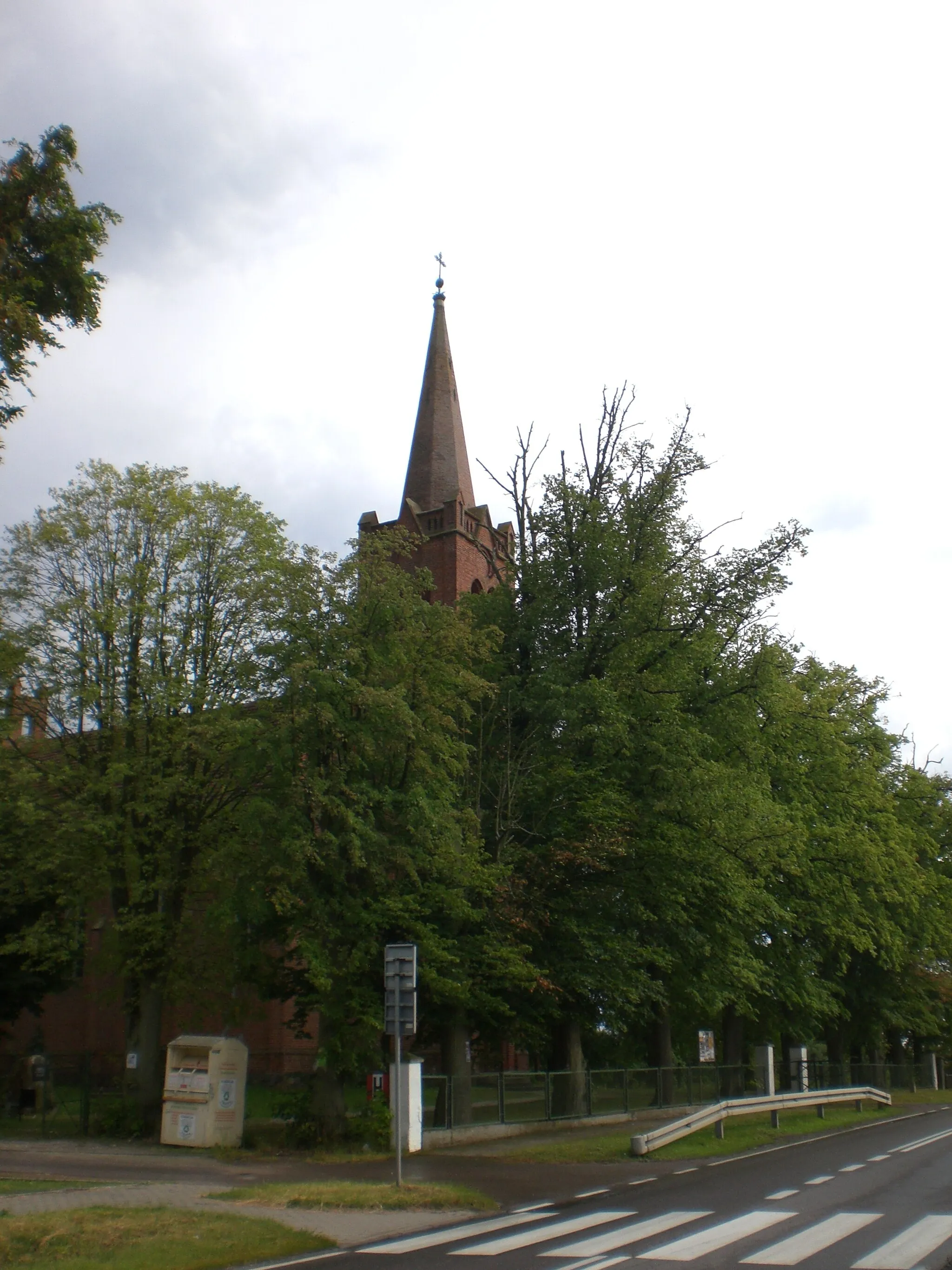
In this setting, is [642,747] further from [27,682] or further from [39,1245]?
[39,1245]

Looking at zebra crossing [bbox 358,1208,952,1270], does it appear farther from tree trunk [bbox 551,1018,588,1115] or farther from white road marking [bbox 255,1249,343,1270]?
tree trunk [bbox 551,1018,588,1115]

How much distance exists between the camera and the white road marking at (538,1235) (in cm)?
988

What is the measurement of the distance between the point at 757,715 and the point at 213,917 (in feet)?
48.8

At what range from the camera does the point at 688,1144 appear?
20.7 m

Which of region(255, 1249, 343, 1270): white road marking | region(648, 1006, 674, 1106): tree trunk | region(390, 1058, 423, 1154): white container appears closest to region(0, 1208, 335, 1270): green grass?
region(255, 1249, 343, 1270): white road marking

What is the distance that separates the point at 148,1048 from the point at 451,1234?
16.3 m

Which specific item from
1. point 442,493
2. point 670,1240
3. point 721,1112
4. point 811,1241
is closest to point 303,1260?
point 670,1240

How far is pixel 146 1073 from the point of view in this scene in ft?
82.7

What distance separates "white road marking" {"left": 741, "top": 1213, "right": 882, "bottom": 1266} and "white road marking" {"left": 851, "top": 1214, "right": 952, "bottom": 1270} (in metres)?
0.43

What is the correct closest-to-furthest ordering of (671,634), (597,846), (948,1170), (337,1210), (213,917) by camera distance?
(337,1210) < (948,1170) < (213,917) < (597,846) < (671,634)

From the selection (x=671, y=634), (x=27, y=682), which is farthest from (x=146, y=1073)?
(x=671, y=634)

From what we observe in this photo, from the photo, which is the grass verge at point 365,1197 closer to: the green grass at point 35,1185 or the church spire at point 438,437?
the green grass at point 35,1185

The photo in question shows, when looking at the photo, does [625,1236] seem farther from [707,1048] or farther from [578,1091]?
[707,1048]

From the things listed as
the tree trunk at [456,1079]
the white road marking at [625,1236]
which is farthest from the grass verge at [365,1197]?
the tree trunk at [456,1079]
